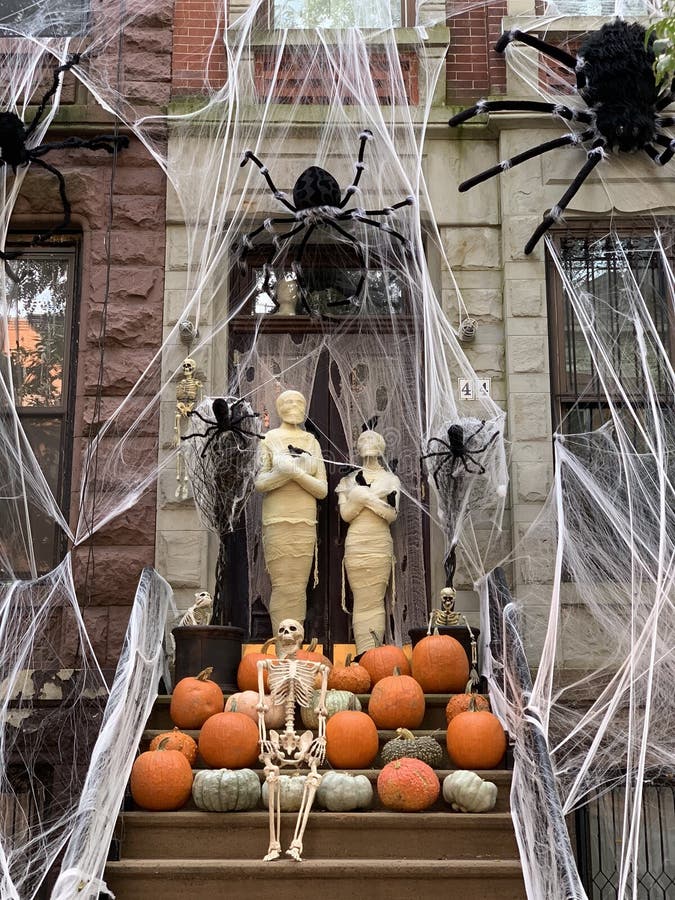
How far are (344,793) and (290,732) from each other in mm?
542

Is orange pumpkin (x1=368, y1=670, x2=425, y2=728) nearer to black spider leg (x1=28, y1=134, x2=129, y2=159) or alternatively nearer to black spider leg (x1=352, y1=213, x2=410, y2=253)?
black spider leg (x1=352, y1=213, x2=410, y2=253)

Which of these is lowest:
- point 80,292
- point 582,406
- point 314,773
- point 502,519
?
point 314,773

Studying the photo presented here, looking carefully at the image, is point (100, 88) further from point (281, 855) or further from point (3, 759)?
point (281, 855)

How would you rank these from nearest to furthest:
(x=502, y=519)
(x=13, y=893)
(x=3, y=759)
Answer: (x=13, y=893) → (x=3, y=759) → (x=502, y=519)

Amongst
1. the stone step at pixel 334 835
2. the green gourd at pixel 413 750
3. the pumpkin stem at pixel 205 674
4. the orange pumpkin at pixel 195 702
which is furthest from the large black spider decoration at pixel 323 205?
the stone step at pixel 334 835

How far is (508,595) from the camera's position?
24.1ft

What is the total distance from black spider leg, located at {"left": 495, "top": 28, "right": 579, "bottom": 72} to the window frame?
370 centimetres

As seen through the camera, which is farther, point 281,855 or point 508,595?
point 508,595

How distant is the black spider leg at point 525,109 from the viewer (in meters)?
9.23

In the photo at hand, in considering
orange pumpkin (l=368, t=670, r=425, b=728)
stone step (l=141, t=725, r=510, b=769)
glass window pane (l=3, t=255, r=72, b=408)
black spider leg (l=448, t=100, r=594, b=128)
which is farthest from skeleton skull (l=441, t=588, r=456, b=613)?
black spider leg (l=448, t=100, r=594, b=128)

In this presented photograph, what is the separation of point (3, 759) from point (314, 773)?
5.71 ft

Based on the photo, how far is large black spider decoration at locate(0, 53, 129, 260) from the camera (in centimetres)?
907

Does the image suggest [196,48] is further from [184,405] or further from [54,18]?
[184,405]

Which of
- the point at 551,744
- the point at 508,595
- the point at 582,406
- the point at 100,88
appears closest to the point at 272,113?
the point at 100,88
